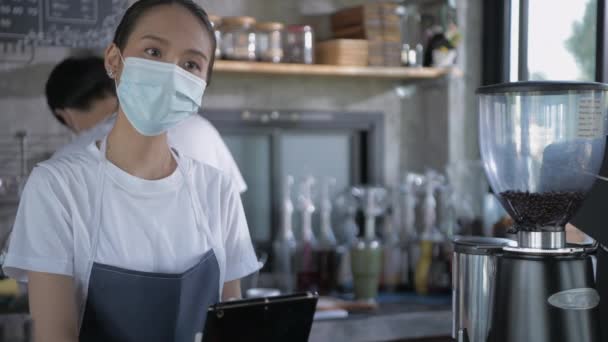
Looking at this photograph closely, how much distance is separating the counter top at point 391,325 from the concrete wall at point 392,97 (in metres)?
0.77

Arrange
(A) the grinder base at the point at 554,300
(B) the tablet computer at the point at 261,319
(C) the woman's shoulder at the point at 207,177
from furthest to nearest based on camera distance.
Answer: (C) the woman's shoulder at the point at 207,177 < (A) the grinder base at the point at 554,300 < (B) the tablet computer at the point at 261,319

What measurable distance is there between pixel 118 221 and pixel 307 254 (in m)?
1.75

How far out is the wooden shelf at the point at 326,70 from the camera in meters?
3.10

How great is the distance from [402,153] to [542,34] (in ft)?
2.54

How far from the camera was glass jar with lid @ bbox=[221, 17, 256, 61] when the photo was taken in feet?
10.2

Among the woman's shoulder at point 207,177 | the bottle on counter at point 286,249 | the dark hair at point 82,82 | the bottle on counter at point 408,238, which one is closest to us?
the woman's shoulder at point 207,177

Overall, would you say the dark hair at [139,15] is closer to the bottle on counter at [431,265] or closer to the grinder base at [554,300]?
the grinder base at [554,300]

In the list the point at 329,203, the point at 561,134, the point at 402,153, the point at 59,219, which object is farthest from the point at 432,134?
the point at 59,219

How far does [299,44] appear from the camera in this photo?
3.26 m

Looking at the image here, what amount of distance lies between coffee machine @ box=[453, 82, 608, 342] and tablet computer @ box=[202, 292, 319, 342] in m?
0.34

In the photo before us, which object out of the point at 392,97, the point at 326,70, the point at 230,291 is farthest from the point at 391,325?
the point at 230,291

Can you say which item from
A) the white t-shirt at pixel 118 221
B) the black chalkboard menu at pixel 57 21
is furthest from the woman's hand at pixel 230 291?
the black chalkboard menu at pixel 57 21

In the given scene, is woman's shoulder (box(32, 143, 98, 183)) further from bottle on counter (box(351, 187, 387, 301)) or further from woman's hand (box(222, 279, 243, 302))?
bottle on counter (box(351, 187, 387, 301))

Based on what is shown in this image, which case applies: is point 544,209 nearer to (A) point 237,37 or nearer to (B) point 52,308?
(B) point 52,308
